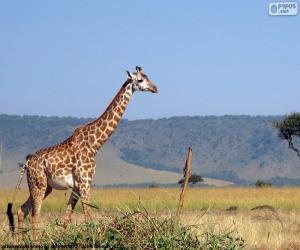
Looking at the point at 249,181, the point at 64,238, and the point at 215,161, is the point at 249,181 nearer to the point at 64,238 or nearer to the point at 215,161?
the point at 215,161

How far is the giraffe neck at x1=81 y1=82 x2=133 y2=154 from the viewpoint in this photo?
48.2ft

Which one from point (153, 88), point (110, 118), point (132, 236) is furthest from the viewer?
point (110, 118)

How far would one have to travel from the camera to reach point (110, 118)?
49.8ft

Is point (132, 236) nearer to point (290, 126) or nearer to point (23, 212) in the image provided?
point (23, 212)

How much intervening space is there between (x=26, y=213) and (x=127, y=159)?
7256 inches

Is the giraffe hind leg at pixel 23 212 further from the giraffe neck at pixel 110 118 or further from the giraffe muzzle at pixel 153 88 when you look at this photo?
the giraffe muzzle at pixel 153 88

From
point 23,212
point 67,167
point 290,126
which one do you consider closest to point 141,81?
point 67,167

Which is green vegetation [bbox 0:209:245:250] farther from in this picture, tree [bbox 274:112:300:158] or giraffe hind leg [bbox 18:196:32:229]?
tree [bbox 274:112:300:158]

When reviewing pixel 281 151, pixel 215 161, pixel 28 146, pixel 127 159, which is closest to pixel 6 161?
pixel 28 146

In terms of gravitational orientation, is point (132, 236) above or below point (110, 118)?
below

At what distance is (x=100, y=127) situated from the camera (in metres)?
14.9

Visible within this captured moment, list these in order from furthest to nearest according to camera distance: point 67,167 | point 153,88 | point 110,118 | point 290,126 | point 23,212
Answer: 1. point 290,126
2. point 110,118
3. point 153,88
4. point 67,167
5. point 23,212

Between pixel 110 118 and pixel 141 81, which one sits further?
pixel 110 118

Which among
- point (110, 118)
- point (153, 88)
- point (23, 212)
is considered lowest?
point (23, 212)
